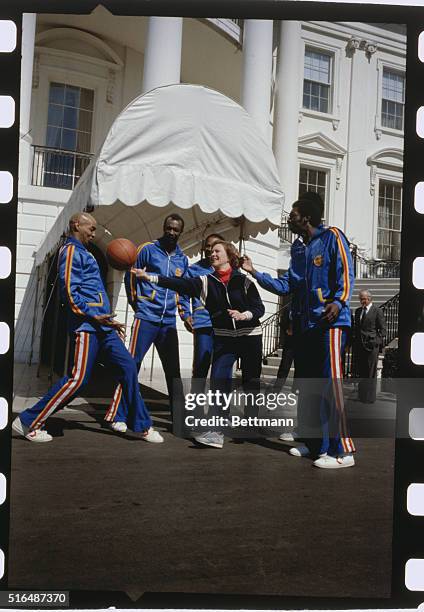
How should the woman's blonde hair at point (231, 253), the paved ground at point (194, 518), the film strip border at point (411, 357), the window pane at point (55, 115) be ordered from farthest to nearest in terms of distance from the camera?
1. the window pane at point (55, 115)
2. the woman's blonde hair at point (231, 253)
3. the film strip border at point (411, 357)
4. the paved ground at point (194, 518)

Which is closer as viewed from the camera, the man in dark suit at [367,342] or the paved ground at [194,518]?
the paved ground at [194,518]

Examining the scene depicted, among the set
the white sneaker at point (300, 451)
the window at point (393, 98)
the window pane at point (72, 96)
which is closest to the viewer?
the window at point (393, 98)

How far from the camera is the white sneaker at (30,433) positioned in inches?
117

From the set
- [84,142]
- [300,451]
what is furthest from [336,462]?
[84,142]

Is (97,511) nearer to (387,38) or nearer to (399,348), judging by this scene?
(399,348)

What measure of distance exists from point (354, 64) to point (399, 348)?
4.64 ft

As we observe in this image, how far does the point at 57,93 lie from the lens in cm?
355

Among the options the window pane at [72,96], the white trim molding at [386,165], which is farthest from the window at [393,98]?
the window pane at [72,96]

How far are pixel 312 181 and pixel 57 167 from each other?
4.84 feet

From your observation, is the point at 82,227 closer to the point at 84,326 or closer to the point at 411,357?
the point at 84,326

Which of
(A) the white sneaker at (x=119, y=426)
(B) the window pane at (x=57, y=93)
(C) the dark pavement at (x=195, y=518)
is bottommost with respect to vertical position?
(C) the dark pavement at (x=195, y=518)

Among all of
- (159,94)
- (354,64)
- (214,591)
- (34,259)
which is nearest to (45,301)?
(34,259)

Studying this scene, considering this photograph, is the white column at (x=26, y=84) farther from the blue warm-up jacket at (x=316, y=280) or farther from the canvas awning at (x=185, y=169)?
the blue warm-up jacket at (x=316, y=280)

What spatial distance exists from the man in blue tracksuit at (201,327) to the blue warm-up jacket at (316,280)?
0.31 metres
